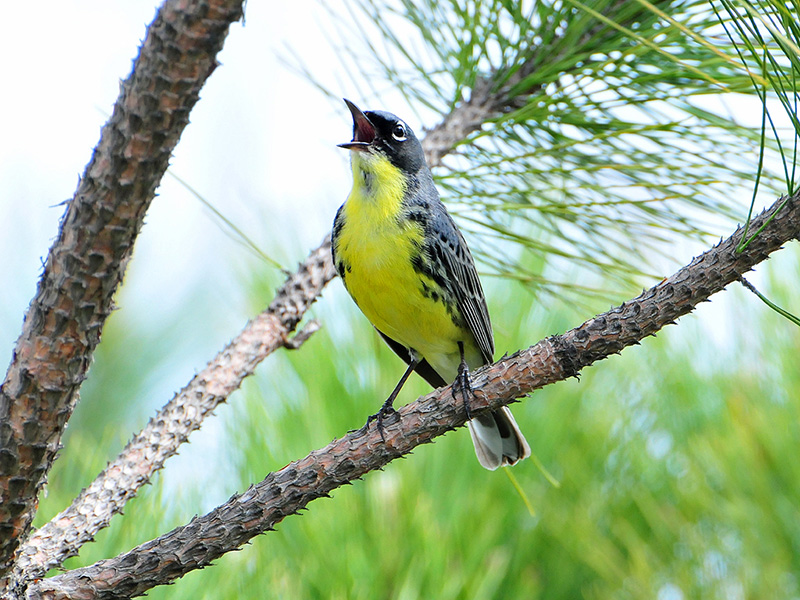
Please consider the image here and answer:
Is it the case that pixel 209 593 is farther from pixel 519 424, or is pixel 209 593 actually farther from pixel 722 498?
pixel 722 498

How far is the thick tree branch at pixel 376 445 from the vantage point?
1387 mm

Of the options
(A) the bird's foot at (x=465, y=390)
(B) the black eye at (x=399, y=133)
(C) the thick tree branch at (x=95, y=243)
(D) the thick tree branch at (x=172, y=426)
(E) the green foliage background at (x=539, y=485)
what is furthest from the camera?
(B) the black eye at (x=399, y=133)

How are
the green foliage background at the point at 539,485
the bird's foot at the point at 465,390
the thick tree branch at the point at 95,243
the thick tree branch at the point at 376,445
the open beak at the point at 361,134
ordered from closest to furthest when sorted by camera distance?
1. the thick tree branch at the point at 95,243
2. the thick tree branch at the point at 376,445
3. the bird's foot at the point at 465,390
4. the green foliage background at the point at 539,485
5. the open beak at the point at 361,134

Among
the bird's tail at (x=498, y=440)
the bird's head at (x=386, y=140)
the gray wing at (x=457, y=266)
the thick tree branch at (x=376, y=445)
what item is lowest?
the thick tree branch at (x=376, y=445)

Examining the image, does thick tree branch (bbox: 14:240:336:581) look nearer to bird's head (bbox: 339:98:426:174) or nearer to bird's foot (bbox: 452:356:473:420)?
bird's foot (bbox: 452:356:473:420)

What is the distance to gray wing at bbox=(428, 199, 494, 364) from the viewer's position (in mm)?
2547

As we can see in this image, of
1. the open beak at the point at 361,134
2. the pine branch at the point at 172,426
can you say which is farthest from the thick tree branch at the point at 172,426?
the open beak at the point at 361,134

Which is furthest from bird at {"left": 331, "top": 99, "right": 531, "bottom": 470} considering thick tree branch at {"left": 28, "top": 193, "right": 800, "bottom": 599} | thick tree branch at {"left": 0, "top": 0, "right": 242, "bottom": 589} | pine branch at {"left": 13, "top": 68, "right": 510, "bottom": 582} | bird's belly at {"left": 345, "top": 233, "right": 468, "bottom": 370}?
thick tree branch at {"left": 0, "top": 0, "right": 242, "bottom": 589}

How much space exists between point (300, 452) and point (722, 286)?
4.75ft

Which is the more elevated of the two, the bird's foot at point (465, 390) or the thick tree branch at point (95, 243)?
the thick tree branch at point (95, 243)

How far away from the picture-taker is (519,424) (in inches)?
118

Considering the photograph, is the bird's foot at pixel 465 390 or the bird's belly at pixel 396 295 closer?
the bird's foot at pixel 465 390

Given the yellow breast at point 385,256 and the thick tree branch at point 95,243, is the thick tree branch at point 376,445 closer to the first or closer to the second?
the thick tree branch at point 95,243

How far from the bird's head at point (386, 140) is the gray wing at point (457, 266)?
18 centimetres
